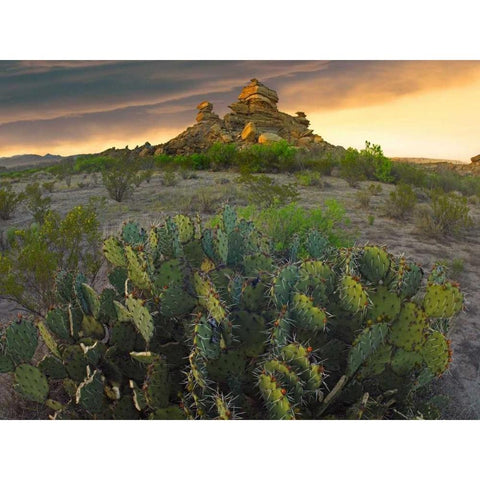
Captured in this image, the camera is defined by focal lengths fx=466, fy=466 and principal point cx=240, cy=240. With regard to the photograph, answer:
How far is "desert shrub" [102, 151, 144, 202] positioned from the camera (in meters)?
6.48

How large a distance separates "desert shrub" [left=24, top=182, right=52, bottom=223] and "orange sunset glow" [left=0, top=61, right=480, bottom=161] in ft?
3.93

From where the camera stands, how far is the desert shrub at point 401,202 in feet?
21.6

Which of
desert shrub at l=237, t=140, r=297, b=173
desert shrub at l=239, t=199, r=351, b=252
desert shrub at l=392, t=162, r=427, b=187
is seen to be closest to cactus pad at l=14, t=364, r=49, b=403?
desert shrub at l=239, t=199, r=351, b=252

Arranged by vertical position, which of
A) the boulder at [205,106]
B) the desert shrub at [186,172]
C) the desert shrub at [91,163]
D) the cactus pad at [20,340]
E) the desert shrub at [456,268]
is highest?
the boulder at [205,106]

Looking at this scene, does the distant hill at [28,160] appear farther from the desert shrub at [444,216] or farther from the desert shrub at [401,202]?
the desert shrub at [444,216]

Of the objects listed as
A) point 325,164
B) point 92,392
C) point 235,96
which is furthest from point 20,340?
A: point 325,164

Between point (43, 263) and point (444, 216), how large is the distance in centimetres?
507

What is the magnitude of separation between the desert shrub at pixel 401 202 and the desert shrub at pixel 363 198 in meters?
0.28

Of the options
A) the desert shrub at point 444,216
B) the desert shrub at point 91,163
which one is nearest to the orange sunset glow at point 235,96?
the desert shrub at point 91,163

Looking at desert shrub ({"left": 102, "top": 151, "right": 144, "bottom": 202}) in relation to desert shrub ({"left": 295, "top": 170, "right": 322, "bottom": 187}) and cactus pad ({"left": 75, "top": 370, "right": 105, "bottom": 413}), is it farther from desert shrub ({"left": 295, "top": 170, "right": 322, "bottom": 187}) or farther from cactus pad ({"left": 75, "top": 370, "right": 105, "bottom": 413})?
cactus pad ({"left": 75, "top": 370, "right": 105, "bottom": 413})

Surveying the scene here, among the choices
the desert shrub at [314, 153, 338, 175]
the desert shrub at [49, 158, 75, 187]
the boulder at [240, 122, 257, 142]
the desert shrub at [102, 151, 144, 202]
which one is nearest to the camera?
the desert shrub at [49, 158, 75, 187]

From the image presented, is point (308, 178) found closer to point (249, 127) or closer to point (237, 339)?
point (249, 127)

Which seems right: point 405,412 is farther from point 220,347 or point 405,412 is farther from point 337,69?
point 337,69
